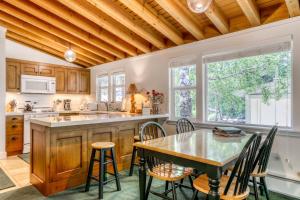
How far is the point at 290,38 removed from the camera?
277cm

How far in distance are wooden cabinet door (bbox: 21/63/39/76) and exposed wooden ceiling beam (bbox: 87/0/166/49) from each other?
10.9 ft

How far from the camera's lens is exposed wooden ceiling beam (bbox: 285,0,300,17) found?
2453 mm

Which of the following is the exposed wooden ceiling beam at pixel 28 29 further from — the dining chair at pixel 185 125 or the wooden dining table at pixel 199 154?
the wooden dining table at pixel 199 154

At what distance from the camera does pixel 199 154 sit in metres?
1.75

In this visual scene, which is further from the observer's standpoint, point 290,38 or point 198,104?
point 198,104

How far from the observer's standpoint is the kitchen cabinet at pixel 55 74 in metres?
5.12

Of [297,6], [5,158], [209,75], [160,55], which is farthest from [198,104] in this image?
[5,158]

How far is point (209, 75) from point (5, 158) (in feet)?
15.3

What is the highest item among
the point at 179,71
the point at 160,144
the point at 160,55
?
the point at 160,55

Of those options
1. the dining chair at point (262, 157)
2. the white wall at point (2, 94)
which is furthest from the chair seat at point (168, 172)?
the white wall at point (2, 94)

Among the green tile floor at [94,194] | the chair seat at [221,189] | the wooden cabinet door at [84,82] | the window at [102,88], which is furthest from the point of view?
the wooden cabinet door at [84,82]

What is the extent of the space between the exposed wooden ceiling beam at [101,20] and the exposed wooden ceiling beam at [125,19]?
0.32 m

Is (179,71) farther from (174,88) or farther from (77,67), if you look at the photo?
(77,67)

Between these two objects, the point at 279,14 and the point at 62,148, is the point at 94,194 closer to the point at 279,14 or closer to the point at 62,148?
the point at 62,148
